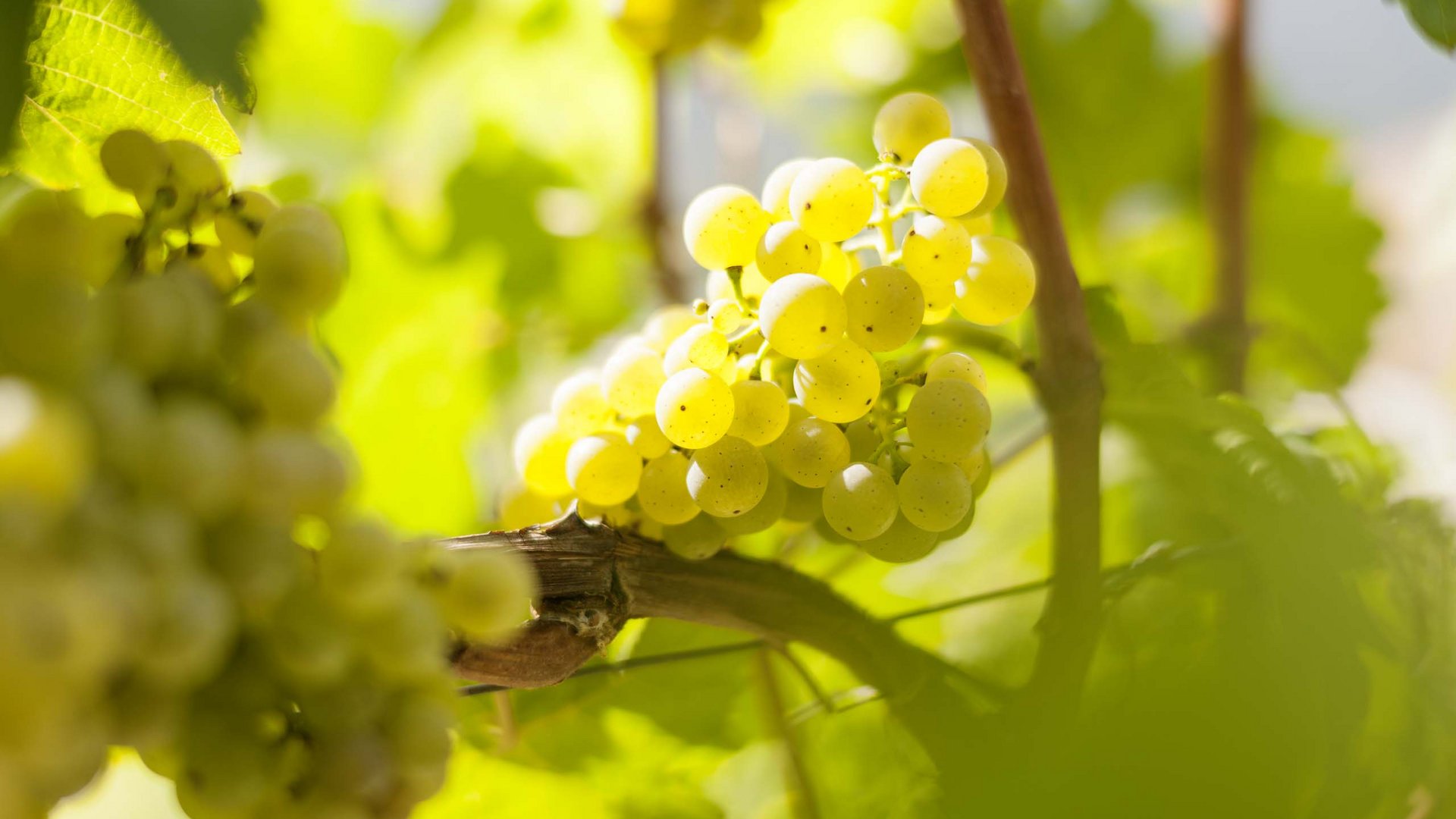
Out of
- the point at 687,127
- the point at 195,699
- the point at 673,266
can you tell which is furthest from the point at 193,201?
the point at 687,127

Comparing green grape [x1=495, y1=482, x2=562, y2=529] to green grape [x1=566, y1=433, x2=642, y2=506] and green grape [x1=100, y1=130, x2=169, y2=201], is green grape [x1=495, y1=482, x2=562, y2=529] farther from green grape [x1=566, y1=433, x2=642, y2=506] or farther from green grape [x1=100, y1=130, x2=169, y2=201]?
green grape [x1=100, y1=130, x2=169, y2=201]

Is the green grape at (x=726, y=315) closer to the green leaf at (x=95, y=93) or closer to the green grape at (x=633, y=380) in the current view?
the green grape at (x=633, y=380)

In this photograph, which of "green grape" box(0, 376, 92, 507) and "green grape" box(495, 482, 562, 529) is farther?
"green grape" box(495, 482, 562, 529)

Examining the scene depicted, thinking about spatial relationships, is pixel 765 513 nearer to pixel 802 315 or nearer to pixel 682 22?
pixel 802 315

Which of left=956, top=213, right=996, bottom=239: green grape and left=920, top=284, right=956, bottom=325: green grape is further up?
left=956, top=213, right=996, bottom=239: green grape

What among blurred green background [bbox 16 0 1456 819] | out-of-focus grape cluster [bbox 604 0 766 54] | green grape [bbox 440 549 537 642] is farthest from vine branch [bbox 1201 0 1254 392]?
green grape [bbox 440 549 537 642]

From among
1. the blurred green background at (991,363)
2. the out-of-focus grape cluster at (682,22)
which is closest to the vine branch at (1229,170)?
the blurred green background at (991,363)

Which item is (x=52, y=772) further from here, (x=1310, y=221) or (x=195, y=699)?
(x=1310, y=221)

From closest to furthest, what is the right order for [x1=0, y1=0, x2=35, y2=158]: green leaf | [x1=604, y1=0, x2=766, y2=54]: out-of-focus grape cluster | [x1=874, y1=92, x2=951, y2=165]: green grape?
[x1=0, y1=0, x2=35, y2=158]: green leaf
[x1=874, y1=92, x2=951, y2=165]: green grape
[x1=604, y1=0, x2=766, y2=54]: out-of-focus grape cluster
